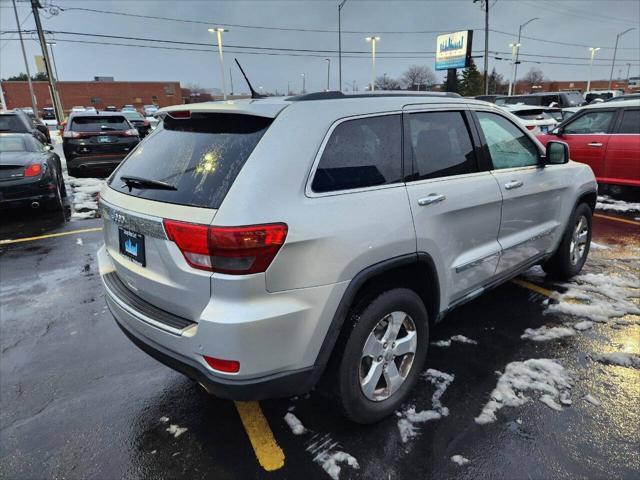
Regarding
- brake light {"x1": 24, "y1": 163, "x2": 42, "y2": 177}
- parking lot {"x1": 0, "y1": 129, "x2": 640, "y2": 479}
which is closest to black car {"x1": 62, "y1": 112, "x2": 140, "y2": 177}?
brake light {"x1": 24, "y1": 163, "x2": 42, "y2": 177}

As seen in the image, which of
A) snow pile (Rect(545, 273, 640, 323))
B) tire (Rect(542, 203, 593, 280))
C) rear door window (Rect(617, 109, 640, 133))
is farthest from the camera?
rear door window (Rect(617, 109, 640, 133))

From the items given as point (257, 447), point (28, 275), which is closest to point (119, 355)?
point (257, 447)

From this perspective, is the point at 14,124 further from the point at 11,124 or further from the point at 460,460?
the point at 460,460

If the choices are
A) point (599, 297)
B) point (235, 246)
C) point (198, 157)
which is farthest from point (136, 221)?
point (599, 297)

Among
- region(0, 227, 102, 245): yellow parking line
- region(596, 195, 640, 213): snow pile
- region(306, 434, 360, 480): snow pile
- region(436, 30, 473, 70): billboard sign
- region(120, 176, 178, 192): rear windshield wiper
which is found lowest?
region(596, 195, 640, 213): snow pile

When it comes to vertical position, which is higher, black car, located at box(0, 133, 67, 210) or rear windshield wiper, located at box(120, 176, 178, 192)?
rear windshield wiper, located at box(120, 176, 178, 192)

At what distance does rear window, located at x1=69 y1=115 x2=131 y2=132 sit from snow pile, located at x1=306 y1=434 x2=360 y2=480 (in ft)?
36.2

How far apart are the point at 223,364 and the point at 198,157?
1077 mm

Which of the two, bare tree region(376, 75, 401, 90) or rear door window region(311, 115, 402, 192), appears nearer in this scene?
rear door window region(311, 115, 402, 192)

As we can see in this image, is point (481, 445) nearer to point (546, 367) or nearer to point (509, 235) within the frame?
point (546, 367)

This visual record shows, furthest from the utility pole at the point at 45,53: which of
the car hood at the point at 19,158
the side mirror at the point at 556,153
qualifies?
the side mirror at the point at 556,153

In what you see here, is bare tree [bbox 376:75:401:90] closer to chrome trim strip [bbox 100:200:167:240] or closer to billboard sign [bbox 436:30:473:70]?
billboard sign [bbox 436:30:473:70]

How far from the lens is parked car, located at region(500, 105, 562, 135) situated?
41.2 ft

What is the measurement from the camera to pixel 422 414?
2.79 m
